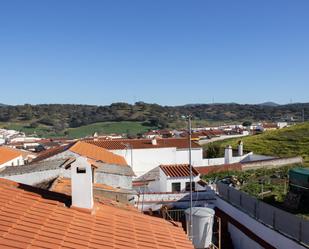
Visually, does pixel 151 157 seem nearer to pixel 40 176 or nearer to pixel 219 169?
pixel 219 169

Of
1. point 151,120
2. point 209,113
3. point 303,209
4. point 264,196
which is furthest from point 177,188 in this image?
point 209,113

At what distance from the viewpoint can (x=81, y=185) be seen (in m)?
8.55

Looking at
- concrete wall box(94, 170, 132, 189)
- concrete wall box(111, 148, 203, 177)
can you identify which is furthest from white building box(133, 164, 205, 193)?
concrete wall box(111, 148, 203, 177)

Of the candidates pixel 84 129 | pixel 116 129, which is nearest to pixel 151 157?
pixel 116 129

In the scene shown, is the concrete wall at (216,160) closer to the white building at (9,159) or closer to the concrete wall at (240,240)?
the white building at (9,159)

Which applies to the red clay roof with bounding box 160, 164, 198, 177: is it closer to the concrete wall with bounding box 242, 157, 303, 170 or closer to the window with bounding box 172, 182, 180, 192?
the window with bounding box 172, 182, 180, 192

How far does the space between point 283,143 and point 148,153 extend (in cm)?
2427

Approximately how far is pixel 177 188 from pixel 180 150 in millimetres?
13161

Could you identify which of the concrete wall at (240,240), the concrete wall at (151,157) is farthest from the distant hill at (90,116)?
the concrete wall at (240,240)

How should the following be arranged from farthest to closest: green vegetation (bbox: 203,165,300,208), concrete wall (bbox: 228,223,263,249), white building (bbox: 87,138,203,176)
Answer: white building (bbox: 87,138,203,176) → green vegetation (bbox: 203,165,300,208) → concrete wall (bbox: 228,223,263,249)

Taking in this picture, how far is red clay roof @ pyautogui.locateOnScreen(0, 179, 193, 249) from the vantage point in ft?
20.6

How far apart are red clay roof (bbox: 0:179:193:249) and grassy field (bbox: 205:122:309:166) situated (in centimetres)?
3909

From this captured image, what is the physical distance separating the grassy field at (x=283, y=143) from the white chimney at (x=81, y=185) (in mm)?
39605

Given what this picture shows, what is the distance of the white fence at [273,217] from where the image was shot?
12.3 meters
